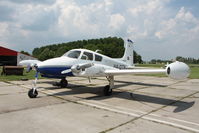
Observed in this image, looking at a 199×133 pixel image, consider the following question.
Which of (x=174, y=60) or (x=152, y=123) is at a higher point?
(x=174, y=60)

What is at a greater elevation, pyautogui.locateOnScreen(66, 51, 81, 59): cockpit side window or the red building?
the red building

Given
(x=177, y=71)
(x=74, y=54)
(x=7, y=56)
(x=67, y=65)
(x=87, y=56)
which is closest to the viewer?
(x=177, y=71)

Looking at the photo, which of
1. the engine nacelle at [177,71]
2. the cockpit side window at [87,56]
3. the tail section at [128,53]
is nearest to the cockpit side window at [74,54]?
the cockpit side window at [87,56]

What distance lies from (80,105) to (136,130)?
135 inches

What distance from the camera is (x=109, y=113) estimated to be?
21.9 ft

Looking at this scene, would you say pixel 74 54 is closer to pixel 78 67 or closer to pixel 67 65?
pixel 67 65

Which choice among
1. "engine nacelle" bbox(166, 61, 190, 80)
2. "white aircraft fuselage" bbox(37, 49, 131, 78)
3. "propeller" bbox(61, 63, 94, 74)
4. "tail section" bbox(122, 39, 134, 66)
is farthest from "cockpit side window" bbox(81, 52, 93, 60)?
"tail section" bbox(122, 39, 134, 66)

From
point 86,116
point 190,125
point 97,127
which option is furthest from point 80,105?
point 190,125

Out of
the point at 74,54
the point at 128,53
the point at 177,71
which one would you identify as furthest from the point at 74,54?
the point at 128,53

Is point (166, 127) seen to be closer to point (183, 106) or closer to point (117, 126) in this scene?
point (117, 126)

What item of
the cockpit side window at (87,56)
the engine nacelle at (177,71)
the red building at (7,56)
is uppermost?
the red building at (7,56)

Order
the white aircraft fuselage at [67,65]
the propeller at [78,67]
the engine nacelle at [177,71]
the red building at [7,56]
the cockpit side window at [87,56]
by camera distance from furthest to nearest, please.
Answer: the red building at [7,56], the cockpit side window at [87,56], the white aircraft fuselage at [67,65], the propeller at [78,67], the engine nacelle at [177,71]

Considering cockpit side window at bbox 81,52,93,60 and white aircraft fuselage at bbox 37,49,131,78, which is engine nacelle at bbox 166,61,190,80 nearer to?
white aircraft fuselage at bbox 37,49,131,78

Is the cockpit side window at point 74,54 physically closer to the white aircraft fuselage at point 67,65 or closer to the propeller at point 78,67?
the white aircraft fuselage at point 67,65
